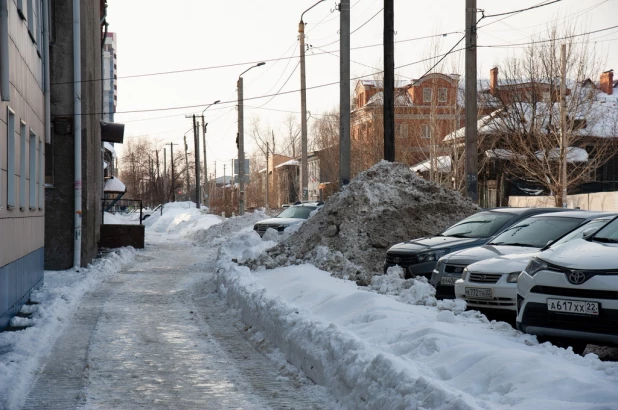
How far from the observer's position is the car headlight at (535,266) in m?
7.83

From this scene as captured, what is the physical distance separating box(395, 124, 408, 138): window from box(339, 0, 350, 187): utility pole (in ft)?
83.1

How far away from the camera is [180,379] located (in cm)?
797

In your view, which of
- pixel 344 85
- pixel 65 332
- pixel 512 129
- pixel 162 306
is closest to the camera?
pixel 65 332

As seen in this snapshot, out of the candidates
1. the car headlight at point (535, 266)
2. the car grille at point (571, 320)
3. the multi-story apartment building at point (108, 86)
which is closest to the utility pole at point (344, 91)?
the car headlight at point (535, 266)

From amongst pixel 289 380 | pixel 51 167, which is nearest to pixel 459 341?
pixel 289 380

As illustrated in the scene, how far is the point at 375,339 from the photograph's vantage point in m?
7.80

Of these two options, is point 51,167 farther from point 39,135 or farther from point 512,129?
point 512,129

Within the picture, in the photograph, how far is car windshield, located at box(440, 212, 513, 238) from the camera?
13.5 meters

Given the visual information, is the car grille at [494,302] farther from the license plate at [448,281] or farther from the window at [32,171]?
the window at [32,171]

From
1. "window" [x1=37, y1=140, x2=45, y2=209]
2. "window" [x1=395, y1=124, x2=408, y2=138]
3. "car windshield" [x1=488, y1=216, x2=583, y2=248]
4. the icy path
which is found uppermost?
"window" [x1=395, y1=124, x2=408, y2=138]

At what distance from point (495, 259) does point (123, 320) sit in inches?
224

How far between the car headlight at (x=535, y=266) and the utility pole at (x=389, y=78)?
40.1 feet

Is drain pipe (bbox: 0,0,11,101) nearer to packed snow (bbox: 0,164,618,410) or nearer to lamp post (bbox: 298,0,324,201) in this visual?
packed snow (bbox: 0,164,618,410)

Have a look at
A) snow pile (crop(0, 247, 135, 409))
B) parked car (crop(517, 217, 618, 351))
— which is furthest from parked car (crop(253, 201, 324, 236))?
parked car (crop(517, 217, 618, 351))
